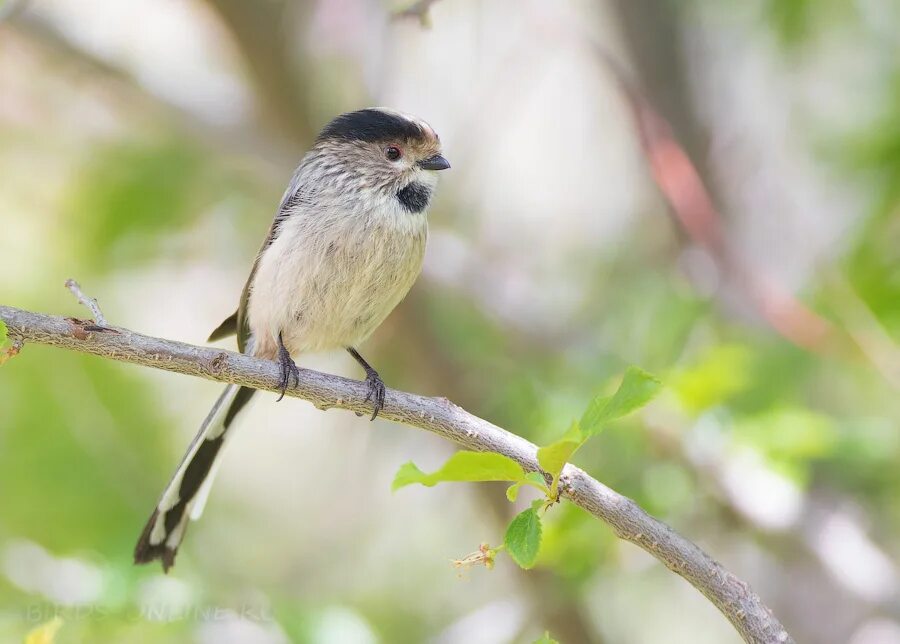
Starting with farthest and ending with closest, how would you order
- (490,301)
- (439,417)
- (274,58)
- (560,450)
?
(490,301) → (274,58) → (439,417) → (560,450)

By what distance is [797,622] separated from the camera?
196 inches

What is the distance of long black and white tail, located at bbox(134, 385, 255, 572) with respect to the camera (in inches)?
138

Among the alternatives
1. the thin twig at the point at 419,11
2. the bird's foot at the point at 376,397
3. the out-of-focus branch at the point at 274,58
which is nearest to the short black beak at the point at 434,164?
the thin twig at the point at 419,11

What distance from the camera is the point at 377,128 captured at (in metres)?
4.05

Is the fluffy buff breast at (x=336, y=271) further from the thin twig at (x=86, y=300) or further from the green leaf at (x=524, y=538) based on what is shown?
the green leaf at (x=524, y=538)

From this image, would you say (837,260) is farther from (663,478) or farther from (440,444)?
(440,444)

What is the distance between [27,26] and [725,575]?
457 cm

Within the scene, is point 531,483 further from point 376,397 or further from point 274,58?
point 274,58

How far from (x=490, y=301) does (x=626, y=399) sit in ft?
10.8

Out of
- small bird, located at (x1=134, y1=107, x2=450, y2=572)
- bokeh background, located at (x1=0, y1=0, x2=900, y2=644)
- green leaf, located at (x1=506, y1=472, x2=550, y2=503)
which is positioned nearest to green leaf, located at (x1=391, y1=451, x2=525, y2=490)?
green leaf, located at (x1=506, y1=472, x2=550, y2=503)

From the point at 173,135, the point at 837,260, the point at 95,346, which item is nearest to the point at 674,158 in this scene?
the point at 837,260

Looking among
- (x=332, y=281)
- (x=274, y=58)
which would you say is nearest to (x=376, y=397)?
(x=332, y=281)

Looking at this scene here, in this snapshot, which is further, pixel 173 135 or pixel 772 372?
pixel 173 135

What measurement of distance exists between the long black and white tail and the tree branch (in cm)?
87
